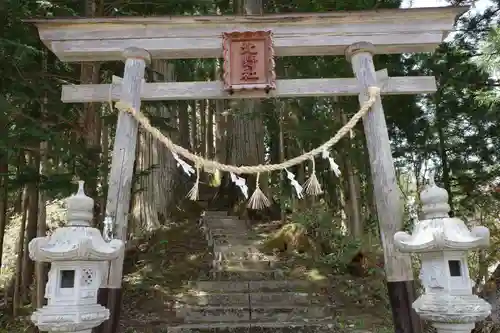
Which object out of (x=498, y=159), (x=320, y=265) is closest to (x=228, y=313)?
(x=320, y=265)

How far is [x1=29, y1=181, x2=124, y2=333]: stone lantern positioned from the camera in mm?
3031

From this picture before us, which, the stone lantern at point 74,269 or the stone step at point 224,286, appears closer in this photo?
the stone lantern at point 74,269

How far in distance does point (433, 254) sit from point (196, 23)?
3.22 meters

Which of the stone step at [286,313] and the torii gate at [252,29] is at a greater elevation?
the torii gate at [252,29]

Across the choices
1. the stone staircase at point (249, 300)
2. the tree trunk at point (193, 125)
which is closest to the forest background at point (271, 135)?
the stone staircase at point (249, 300)

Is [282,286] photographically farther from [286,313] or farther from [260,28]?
[260,28]

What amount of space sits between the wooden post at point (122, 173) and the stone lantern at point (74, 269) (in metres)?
0.54

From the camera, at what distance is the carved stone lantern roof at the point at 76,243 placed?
310 centimetres

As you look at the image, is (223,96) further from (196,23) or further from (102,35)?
(102,35)

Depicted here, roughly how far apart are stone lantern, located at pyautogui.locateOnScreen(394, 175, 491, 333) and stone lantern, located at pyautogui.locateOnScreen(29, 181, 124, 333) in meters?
2.37

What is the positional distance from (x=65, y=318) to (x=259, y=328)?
10.0ft

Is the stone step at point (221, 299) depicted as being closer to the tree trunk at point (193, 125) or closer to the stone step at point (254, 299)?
the stone step at point (254, 299)

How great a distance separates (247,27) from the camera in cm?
457

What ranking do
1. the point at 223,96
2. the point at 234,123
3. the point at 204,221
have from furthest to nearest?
1. the point at 234,123
2. the point at 204,221
3. the point at 223,96
